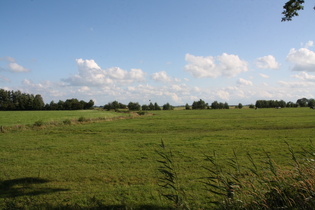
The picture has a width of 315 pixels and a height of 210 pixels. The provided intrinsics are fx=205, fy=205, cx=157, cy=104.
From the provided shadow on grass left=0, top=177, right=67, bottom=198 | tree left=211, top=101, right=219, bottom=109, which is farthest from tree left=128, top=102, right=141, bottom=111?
shadow on grass left=0, top=177, right=67, bottom=198

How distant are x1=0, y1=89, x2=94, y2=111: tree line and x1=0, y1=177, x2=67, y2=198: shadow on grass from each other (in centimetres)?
11746

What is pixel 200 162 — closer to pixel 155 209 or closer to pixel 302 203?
pixel 155 209

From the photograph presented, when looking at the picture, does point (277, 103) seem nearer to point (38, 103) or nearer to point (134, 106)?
point (134, 106)

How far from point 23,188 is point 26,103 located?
11957 centimetres

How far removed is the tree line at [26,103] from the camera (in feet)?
349

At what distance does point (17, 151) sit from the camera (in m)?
16.3

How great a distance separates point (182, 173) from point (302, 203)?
653cm

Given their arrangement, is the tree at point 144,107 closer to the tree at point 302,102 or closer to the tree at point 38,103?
the tree at point 38,103

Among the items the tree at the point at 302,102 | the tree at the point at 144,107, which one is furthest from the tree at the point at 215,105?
the tree at the point at 302,102

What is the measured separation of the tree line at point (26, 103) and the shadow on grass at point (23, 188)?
117458 mm

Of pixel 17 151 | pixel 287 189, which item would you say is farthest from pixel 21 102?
pixel 287 189

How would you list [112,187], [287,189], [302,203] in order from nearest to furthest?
[302,203] < [287,189] < [112,187]

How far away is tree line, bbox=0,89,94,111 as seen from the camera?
106406 millimetres

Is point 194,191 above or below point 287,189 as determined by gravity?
below
